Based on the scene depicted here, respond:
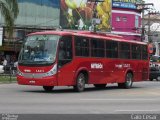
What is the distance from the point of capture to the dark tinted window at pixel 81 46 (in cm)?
2353

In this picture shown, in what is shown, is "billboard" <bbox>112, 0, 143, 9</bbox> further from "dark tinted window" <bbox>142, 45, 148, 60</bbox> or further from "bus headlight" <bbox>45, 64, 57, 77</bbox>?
"bus headlight" <bbox>45, 64, 57, 77</bbox>

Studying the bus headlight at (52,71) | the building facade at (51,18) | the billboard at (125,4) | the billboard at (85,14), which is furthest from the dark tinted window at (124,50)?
the billboard at (125,4)

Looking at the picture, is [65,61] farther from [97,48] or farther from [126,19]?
[126,19]

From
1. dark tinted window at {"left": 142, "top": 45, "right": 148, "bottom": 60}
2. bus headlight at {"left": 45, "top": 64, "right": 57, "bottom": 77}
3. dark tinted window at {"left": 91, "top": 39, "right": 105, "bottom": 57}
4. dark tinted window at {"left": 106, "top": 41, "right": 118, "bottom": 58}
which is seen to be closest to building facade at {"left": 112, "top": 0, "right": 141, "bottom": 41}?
A: dark tinted window at {"left": 142, "top": 45, "right": 148, "bottom": 60}

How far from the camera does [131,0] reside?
7100 cm

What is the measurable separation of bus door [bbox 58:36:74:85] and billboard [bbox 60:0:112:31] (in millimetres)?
33094

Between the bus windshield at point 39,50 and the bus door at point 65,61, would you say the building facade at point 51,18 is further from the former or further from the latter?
the bus door at point 65,61

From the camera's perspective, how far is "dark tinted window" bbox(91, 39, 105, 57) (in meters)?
25.0

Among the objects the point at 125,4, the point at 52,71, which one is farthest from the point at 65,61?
the point at 125,4

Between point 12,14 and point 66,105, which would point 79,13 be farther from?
point 66,105

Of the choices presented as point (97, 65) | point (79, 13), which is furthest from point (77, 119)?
point (79, 13)

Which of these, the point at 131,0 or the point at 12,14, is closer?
the point at 12,14

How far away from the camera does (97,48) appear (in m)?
25.4

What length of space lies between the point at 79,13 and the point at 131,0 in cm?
1238
